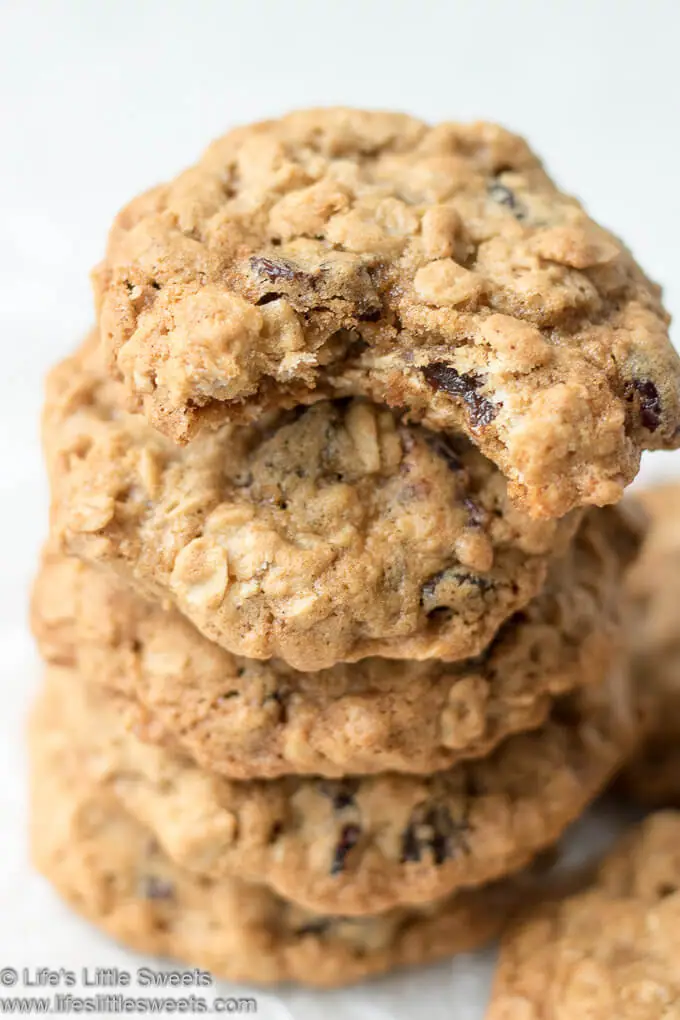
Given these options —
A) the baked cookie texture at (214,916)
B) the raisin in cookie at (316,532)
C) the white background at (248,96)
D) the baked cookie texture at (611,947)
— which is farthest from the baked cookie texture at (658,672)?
the raisin in cookie at (316,532)

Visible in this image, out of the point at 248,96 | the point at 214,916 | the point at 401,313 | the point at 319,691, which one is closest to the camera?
the point at 401,313

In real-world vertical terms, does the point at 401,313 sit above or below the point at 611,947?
above

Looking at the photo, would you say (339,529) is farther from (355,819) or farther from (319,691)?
(355,819)

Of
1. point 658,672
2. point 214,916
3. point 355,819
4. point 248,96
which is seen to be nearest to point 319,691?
point 355,819

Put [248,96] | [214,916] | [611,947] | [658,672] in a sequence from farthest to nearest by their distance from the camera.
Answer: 1. [248,96]
2. [658,672]
3. [214,916]
4. [611,947]

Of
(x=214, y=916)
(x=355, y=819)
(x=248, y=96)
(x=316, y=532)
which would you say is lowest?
(x=214, y=916)

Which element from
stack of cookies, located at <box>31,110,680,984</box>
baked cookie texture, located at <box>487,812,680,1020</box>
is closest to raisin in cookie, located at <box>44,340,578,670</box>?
stack of cookies, located at <box>31,110,680,984</box>

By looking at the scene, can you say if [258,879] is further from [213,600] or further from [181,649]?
[213,600]
